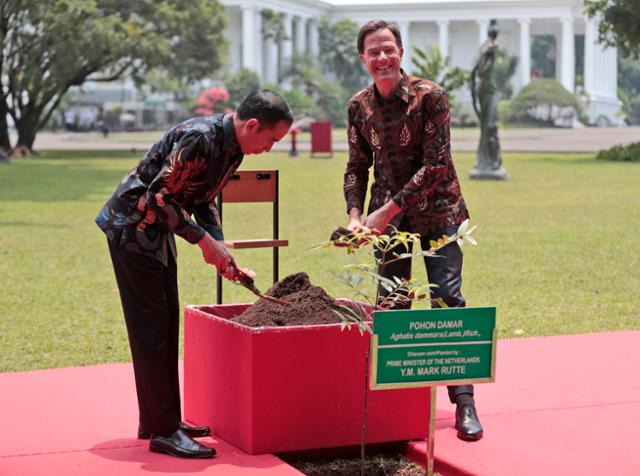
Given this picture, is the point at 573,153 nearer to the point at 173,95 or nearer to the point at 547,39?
the point at 173,95

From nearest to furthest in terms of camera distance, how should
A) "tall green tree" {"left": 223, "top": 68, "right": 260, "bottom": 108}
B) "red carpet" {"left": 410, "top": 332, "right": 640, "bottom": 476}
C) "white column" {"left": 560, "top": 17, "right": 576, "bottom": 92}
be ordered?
1. "red carpet" {"left": 410, "top": 332, "right": 640, "bottom": 476}
2. "tall green tree" {"left": 223, "top": 68, "right": 260, "bottom": 108}
3. "white column" {"left": 560, "top": 17, "right": 576, "bottom": 92}

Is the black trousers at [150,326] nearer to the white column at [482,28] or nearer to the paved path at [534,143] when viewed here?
the paved path at [534,143]

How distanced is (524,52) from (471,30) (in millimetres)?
6276

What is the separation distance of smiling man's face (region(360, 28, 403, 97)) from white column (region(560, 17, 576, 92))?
116037 millimetres

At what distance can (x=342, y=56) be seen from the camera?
114000 millimetres

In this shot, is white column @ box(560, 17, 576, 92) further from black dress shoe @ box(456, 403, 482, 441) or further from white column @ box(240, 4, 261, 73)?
black dress shoe @ box(456, 403, 482, 441)

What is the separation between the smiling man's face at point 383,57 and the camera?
563 centimetres

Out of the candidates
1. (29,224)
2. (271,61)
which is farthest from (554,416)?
(271,61)

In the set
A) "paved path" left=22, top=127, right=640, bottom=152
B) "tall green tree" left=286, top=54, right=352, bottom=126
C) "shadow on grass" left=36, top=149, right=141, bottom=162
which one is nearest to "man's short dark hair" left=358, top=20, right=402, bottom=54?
"shadow on grass" left=36, top=149, right=141, bottom=162

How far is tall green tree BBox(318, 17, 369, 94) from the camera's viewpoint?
372ft

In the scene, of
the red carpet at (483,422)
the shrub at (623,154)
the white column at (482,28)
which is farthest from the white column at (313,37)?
the red carpet at (483,422)

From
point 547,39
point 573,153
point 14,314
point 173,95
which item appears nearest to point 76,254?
point 14,314

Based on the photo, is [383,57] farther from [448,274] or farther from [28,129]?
[28,129]

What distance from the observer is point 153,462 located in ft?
17.2
